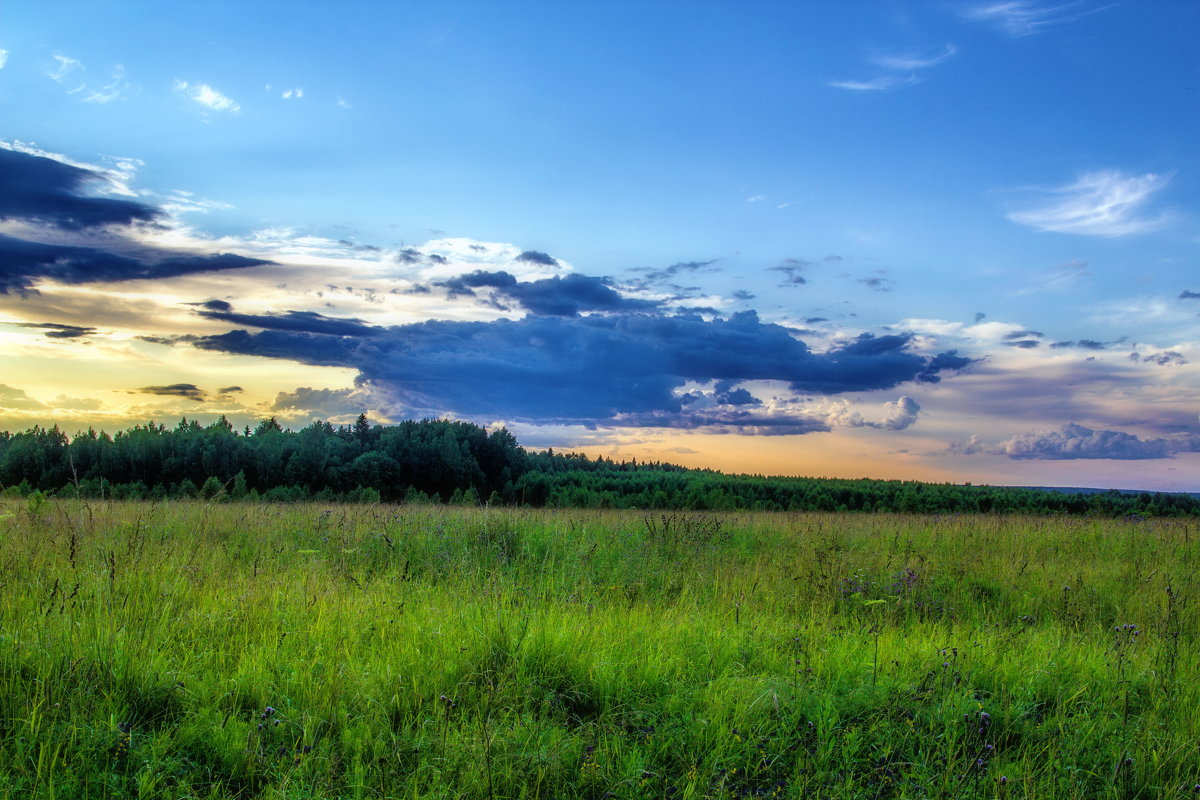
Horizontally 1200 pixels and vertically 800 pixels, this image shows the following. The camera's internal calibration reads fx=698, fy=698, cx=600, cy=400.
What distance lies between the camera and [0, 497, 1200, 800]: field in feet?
12.3

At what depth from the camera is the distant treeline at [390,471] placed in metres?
34.2

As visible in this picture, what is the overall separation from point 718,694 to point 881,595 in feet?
16.0

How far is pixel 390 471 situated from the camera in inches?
1403

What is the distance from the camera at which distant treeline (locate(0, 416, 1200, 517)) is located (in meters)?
34.2

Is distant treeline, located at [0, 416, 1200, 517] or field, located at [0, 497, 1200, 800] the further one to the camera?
distant treeline, located at [0, 416, 1200, 517]

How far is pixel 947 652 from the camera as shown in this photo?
18.4 feet

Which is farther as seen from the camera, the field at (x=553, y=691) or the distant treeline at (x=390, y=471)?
the distant treeline at (x=390, y=471)

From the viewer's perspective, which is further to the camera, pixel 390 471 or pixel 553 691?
pixel 390 471

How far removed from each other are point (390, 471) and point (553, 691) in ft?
108

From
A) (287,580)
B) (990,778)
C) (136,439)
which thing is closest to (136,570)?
(287,580)

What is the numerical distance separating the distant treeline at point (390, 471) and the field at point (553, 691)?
934 inches

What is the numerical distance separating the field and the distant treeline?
23.7m

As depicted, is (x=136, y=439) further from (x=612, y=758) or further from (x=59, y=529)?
(x=612, y=758)

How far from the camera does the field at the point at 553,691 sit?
3758mm
